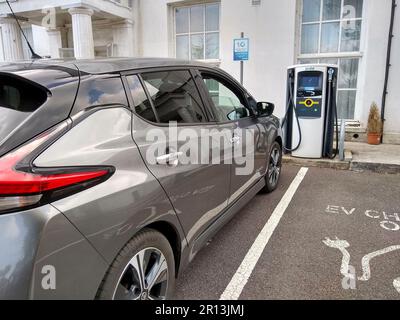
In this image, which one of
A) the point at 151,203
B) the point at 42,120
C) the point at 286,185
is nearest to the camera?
the point at 42,120

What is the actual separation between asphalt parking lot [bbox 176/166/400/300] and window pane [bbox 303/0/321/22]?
4918mm

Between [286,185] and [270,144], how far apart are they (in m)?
1.10

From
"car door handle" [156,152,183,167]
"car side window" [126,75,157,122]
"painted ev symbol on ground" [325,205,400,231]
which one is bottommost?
"painted ev symbol on ground" [325,205,400,231]

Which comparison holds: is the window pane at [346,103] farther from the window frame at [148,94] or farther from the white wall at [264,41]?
the window frame at [148,94]

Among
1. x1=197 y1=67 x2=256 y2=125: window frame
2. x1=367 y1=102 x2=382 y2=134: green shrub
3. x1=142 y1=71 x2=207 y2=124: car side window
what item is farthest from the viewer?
x1=367 y1=102 x2=382 y2=134: green shrub

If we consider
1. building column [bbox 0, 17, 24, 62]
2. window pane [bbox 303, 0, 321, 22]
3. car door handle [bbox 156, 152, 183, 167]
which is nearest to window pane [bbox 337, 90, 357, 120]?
window pane [bbox 303, 0, 321, 22]

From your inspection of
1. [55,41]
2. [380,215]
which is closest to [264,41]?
[380,215]

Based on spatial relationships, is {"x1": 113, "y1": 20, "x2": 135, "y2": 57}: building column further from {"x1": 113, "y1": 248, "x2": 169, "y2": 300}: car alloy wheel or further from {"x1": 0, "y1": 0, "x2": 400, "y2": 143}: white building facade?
{"x1": 113, "y1": 248, "x2": 169, "y2": 300}: car alloy wheel

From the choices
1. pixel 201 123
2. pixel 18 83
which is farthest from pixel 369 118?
pixel 18 83

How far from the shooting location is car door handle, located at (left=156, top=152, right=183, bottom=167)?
6.61 feet

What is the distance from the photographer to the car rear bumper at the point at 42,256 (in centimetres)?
128

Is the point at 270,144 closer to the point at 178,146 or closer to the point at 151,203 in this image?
the point at 178,146

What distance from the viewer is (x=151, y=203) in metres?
1.86

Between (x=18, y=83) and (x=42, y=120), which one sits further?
(x=18, y=83)
